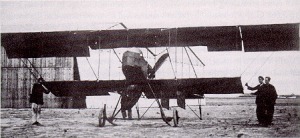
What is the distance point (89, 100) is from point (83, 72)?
4679mm

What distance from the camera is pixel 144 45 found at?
1399cm

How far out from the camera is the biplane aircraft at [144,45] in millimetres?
12289

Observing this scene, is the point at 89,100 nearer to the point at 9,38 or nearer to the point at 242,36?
the point at 9,38

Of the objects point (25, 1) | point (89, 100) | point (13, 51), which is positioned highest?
point (25, 1)

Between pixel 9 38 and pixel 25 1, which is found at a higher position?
pixel 25 1

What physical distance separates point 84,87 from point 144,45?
9.13 feet

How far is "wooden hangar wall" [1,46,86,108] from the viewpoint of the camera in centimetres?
3228

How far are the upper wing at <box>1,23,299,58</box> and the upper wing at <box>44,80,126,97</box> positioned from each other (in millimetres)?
1411

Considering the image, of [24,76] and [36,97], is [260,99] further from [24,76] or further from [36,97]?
[24,76]

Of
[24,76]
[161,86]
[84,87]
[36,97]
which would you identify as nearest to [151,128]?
[161,86]

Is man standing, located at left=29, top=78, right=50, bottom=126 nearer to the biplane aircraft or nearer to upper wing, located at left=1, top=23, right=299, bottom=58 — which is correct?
the biplane aircraft

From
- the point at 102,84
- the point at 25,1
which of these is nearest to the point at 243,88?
the point at 102,84

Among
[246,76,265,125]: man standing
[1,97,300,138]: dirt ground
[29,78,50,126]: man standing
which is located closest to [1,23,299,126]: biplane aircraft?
[29,78,50,126]: man standing

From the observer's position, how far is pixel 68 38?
1313 cm
